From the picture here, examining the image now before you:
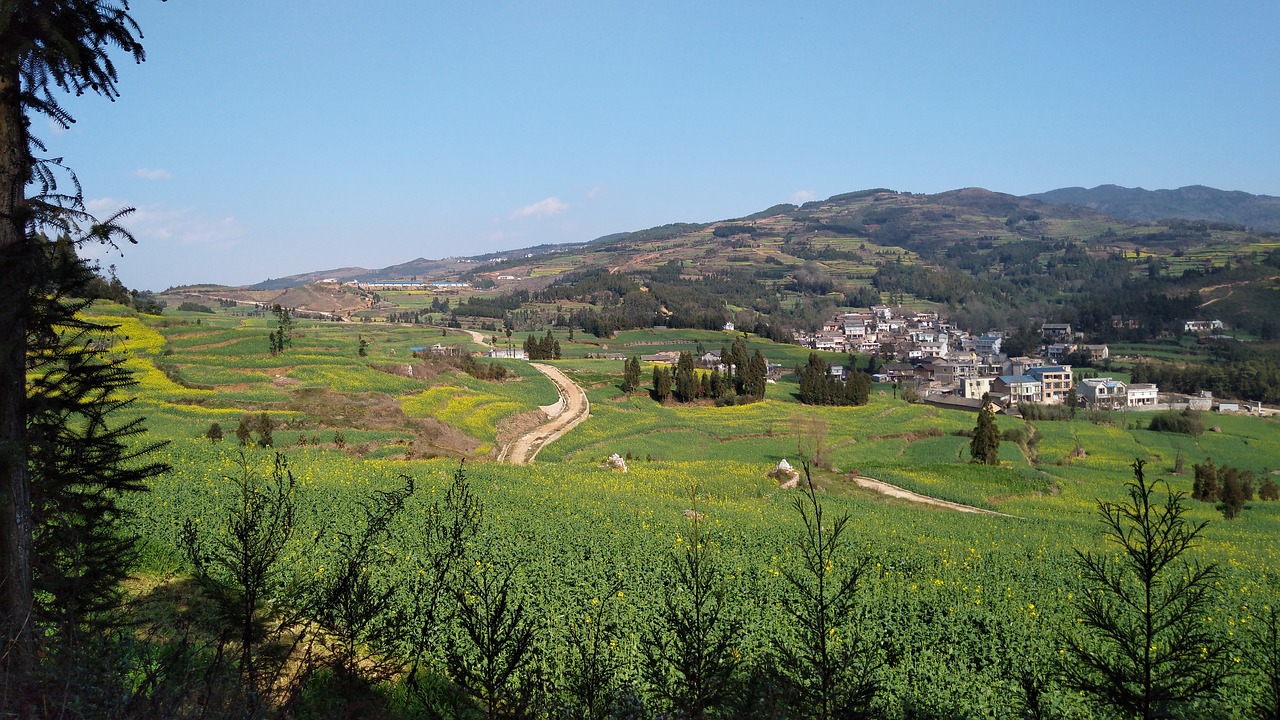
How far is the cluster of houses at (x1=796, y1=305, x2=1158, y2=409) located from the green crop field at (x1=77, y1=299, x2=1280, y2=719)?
3501 centimetres

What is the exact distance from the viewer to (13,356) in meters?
6.07

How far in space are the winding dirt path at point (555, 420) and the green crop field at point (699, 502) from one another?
3.60 feet

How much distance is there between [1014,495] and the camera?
113ft

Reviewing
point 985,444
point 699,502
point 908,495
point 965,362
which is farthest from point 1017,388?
point 699,502

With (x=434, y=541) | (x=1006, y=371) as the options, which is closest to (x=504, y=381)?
(x=434, y=541)

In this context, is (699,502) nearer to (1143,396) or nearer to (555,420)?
(555,420)

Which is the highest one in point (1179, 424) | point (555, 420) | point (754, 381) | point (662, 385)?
point (662, 385)

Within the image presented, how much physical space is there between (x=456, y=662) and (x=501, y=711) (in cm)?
85

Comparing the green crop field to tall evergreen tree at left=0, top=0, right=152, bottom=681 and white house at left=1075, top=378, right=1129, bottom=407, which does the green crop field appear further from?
white house at left=1075, top=378, right=1129, bottom=407

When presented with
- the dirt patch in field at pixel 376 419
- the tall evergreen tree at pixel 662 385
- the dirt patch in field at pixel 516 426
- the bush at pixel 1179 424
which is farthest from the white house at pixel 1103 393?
the dirt patch in field at pixel 376 419

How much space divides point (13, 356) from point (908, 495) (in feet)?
106

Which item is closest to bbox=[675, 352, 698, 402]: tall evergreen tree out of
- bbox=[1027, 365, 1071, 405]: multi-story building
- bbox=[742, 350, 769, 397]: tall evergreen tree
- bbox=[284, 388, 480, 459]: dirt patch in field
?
bbox=[742, 350, 769, 397]: tall evergreen tree

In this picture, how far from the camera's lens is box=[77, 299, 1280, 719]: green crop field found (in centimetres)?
1040

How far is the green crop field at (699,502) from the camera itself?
10398 mm
